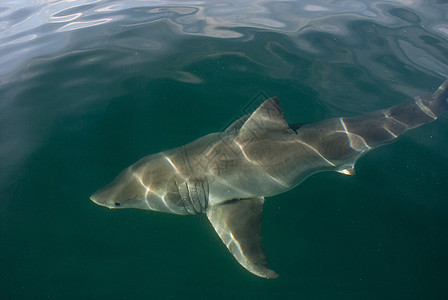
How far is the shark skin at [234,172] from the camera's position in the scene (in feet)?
14.0

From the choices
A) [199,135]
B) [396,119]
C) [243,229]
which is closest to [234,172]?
[243,229]

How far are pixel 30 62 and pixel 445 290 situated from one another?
11.9 m

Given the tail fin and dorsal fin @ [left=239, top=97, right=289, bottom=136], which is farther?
the tail fin

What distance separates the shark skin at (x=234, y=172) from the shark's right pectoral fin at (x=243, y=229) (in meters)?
0.02

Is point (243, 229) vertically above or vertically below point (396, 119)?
below

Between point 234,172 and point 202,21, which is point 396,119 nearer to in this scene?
point 234,172

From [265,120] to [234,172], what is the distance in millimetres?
1040

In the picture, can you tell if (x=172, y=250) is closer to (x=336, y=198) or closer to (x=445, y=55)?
(x=336, y=198)

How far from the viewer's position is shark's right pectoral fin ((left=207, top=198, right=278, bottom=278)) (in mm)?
3775

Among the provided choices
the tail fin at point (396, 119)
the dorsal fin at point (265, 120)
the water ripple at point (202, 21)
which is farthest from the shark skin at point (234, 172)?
the water ripple at point (202, 21)

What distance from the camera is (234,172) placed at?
13.9 ft

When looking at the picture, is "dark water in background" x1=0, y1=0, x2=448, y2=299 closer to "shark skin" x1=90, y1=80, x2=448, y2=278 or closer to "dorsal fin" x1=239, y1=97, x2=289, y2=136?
"shark skin" x1=90, y1=80, x2=448, y2=278

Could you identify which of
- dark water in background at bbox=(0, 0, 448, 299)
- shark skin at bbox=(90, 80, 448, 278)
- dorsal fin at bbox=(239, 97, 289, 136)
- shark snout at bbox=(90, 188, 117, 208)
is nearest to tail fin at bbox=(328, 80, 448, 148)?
dark water in background at bbox=(0, 0, 448, 299)

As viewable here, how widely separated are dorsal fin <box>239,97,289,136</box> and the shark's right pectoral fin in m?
1.21
